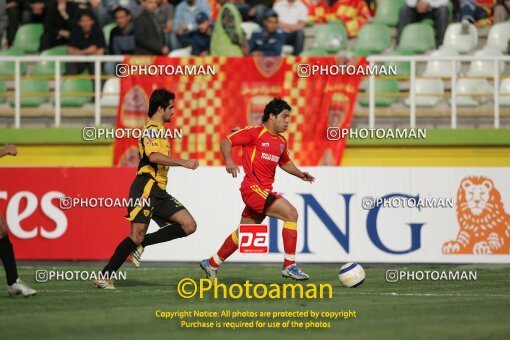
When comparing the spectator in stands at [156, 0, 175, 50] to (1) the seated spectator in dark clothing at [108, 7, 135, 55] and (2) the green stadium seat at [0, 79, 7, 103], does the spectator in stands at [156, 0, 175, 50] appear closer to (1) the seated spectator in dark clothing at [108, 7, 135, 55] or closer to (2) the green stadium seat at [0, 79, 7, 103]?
(1) the seated spectator in dark clothing at [108, 7, 135, 55]

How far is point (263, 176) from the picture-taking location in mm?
13328

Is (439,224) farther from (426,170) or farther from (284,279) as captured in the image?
(284,279)

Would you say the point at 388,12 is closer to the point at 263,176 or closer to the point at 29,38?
the point at 29,38

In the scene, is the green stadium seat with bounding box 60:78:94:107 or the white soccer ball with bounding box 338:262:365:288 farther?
the green stadium seat with bounding box 60:78:94:107

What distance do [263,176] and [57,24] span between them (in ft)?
26.9

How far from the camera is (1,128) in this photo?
1800 centimetres

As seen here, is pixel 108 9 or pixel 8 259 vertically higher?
pixel 108 9

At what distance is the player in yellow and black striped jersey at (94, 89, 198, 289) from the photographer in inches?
491

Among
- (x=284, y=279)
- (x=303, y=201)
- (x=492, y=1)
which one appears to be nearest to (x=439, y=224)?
(x=303, y=201)

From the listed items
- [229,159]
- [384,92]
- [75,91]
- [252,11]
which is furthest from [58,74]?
[229,159]

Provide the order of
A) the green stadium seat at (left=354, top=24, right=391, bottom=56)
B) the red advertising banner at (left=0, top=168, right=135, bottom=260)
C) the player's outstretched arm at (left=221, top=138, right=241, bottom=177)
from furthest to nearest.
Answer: the green stadium seat at (left=354, top=24, right=391, bottom=56), the red advertising banner at (left=0, top=168, right=135, bottom=260), the player's outstretched arm at (left=221, top=138, right=241, bottom=177)

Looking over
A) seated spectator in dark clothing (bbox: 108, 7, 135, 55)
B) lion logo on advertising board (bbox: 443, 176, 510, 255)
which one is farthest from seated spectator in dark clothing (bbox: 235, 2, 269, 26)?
lion logo on advertising board (bbox: 443, 176, 510, 255)

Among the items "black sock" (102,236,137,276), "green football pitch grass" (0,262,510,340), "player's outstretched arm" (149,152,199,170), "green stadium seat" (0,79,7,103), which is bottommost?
"green football pitch grass" (0,262,510,340)

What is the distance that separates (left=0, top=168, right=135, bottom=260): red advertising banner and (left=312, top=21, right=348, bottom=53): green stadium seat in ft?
16.6
